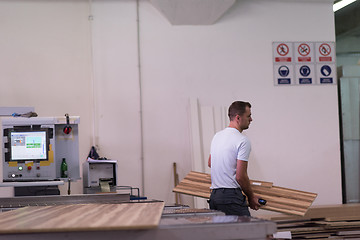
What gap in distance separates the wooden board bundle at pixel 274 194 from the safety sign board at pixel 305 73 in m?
2.87

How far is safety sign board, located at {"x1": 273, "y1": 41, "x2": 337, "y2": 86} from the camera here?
7.23 metres

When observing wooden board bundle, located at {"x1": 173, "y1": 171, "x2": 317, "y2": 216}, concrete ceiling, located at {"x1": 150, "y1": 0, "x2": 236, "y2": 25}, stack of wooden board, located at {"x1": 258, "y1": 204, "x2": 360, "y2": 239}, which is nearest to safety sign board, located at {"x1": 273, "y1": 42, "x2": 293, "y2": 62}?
concrete ceiling, located at {"x1": 150, "y1": 0, "x2": 236, "y2": 25}

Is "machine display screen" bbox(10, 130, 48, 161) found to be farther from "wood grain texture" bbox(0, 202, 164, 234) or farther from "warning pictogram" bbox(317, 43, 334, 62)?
"warning pictogram" bbox(317, 43, 334, 62)

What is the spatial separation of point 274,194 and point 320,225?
2048 mm

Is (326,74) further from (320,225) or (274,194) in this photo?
(274,194)

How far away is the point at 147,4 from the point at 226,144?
3356mm

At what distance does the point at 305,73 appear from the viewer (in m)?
7.30

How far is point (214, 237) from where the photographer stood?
6.28 feet

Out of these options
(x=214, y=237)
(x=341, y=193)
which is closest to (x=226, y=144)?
(x=214, y=237)

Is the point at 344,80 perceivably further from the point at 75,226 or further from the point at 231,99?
the point at 75,226

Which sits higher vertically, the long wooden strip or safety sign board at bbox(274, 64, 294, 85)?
safety sign board at bbox(274, 64, 294, 85)

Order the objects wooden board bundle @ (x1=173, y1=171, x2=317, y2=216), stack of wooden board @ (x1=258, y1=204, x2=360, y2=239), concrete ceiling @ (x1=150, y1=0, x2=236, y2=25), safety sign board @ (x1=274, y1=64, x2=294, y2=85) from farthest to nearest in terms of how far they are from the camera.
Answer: safety sign board @ (x1=274, y1=64, x2=294, y2=85), concrete ceiling @ (x1=150, y1=0, x2=236, y2=25), stack of wooden board @ (x1=258, y1=204, x2=360, y2=239), wooden board bundle @ (x1=173, y1=171, x2=317, y2=216)

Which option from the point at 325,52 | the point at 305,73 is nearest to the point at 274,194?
the point at 305,73

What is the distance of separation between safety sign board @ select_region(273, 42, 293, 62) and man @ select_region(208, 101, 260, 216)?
10.2 feet
